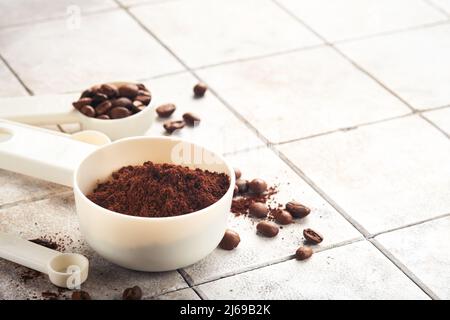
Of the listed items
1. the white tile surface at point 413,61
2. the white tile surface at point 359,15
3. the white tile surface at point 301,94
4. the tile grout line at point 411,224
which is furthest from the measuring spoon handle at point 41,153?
the white tile surface at point 359,15

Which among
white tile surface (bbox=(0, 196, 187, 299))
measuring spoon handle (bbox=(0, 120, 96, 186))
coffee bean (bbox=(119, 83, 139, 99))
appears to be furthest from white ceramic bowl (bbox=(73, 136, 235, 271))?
coffee bean (bbox=(119, 83, 139, 99))

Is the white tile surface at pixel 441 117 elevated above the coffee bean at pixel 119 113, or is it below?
below

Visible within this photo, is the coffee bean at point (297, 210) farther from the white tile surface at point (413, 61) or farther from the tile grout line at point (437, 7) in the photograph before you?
the tile grout line at point (437, 7)

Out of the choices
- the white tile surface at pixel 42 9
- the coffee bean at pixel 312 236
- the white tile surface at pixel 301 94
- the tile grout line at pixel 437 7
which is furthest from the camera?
A: the tile grout line at pixel 437 7

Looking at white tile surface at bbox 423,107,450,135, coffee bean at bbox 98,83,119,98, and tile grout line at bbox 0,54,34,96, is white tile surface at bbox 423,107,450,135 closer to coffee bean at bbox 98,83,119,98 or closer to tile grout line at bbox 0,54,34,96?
coffee bean at bbox 98,83,119,98

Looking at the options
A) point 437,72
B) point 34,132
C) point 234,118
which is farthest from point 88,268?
point 437,72
